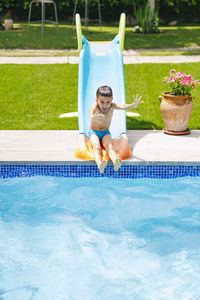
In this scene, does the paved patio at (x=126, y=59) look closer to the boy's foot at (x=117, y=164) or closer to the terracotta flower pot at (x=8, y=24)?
the terracotta flower pot at (x=8, y=24)

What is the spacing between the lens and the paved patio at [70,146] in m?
6.02

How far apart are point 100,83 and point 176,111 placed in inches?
61.0

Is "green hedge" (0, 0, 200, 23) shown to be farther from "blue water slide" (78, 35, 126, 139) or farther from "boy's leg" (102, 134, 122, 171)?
"boy's leg" (102, 134, 122, 171)

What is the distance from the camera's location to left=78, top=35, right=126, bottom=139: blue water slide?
6.89m

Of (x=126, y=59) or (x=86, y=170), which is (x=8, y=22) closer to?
(x=126, y=59)

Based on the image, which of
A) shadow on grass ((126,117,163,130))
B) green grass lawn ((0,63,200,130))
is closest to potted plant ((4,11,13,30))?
green grass lawn ((0,63,200,130))

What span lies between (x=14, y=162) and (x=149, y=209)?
6.05 ft

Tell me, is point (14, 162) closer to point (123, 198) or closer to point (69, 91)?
point (123, 198)

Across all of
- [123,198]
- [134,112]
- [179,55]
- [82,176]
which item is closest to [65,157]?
[82,176]

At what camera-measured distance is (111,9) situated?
21188 mm

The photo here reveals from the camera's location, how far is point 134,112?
8469mm

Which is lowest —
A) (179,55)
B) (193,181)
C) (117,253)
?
(117,253)

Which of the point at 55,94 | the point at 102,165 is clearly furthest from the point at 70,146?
the point at 55,94

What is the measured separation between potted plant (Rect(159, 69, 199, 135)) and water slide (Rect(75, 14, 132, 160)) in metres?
0.68
